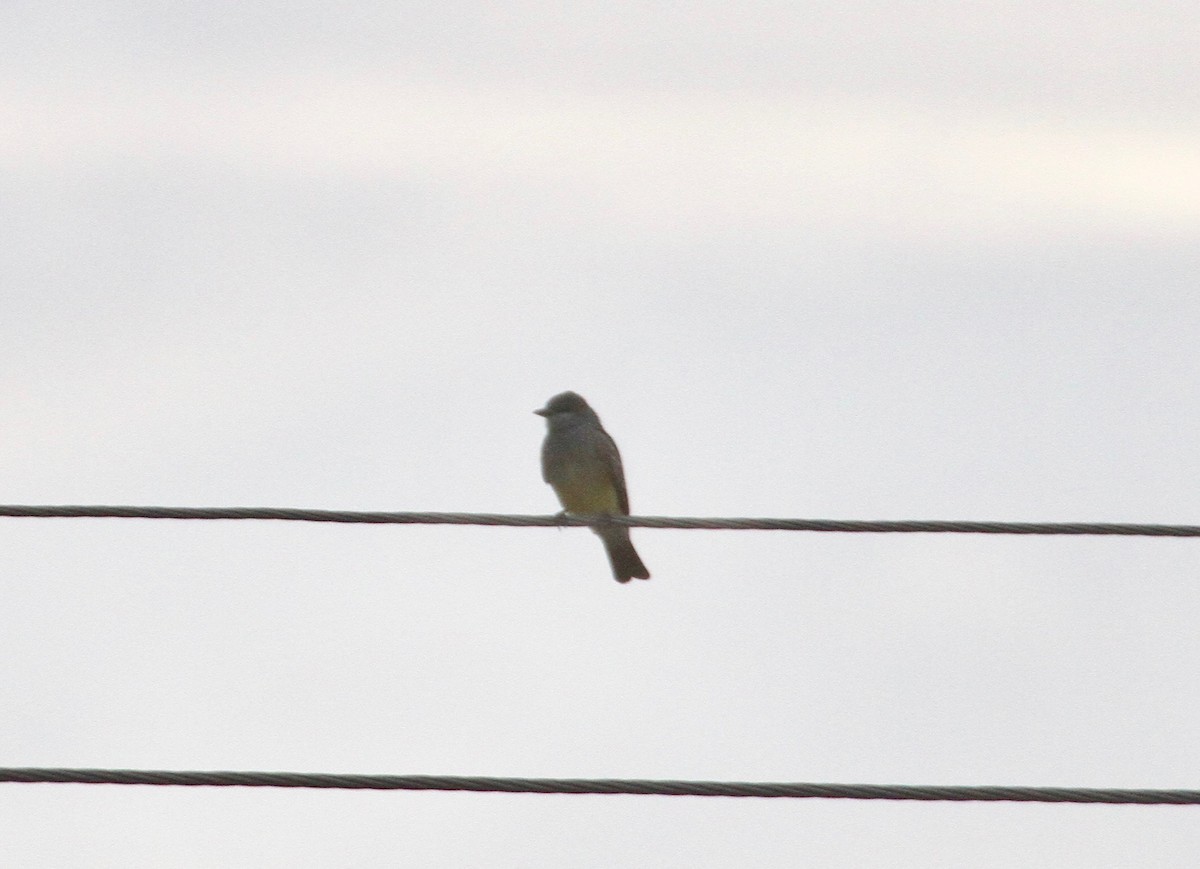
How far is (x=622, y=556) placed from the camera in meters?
10.6

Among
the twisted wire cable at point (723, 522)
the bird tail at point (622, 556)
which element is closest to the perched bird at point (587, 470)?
the bird tail at point (622, 556)

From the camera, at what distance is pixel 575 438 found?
34.4 ft

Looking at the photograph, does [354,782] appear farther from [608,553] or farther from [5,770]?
[608,553]

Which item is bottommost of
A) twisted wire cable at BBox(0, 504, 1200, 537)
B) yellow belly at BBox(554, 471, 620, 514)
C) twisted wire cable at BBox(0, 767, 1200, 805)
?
twisted wire cable at BBox(0, 767, 1200, 805)

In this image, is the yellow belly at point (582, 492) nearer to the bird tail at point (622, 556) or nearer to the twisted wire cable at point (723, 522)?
the bird tail at point (622, 556)

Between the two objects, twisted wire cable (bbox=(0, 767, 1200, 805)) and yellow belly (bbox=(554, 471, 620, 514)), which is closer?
twisted wire cable (bbox=(0, 767, 1200, 805))

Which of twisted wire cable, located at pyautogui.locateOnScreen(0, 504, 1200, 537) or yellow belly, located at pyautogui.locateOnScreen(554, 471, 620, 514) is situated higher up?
yellow belly, located at pyautogui.locateOnScreen(554, 471, 620, 514)

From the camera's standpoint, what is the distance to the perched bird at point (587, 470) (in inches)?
405

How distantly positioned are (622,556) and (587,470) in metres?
0.62

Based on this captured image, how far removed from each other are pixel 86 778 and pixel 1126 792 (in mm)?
2626

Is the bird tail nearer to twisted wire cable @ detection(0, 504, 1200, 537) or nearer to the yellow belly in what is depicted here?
the yellow belly

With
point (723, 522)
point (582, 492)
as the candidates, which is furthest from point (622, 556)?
point (723, 522)

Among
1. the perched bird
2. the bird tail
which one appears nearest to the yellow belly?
the perched bird

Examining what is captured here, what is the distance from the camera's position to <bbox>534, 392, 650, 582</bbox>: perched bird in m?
10.3
